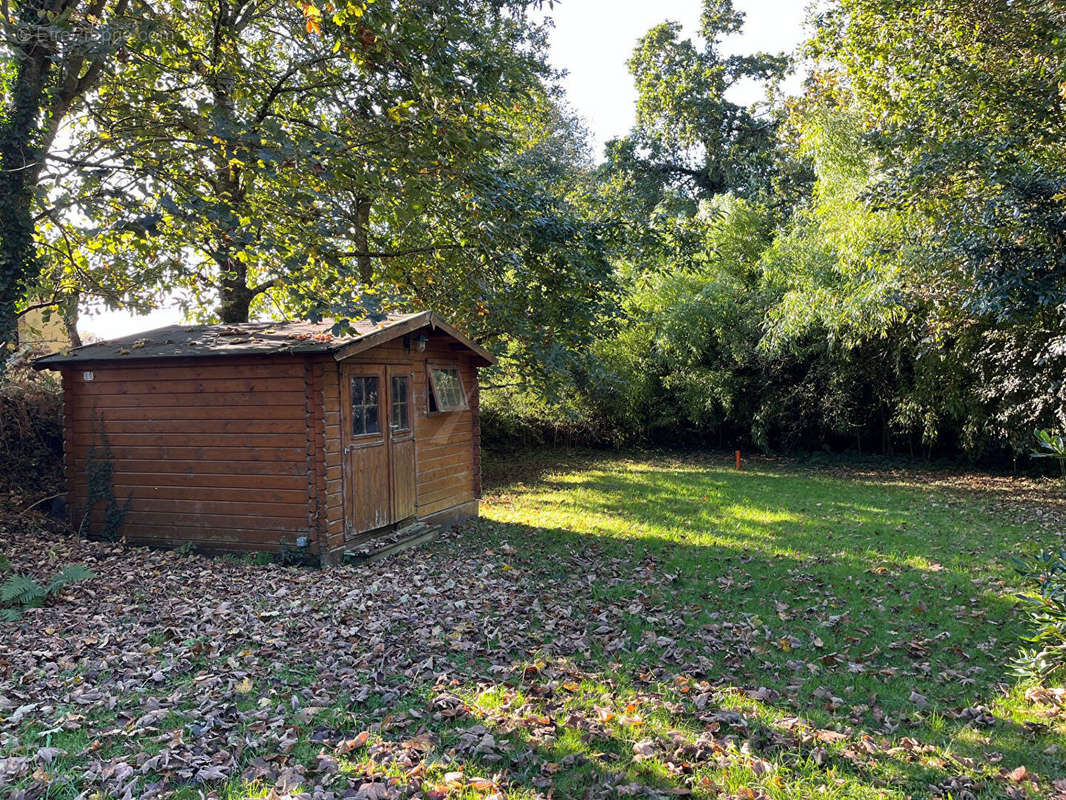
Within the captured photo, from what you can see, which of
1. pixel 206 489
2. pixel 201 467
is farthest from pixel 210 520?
pixel 201 467

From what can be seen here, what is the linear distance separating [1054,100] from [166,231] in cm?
1202

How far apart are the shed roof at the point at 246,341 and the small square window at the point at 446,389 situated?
75 centimetres

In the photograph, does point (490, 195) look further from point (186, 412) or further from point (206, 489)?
point (206, 489)

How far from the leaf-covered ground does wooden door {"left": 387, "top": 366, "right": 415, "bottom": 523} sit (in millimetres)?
972

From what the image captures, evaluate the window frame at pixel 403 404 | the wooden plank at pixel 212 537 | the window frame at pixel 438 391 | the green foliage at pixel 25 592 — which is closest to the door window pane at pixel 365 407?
the window frame at pixel 403 404

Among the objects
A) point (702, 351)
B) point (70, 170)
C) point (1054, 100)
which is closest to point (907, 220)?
point (1054, 100)

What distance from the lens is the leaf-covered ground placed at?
3457 mm

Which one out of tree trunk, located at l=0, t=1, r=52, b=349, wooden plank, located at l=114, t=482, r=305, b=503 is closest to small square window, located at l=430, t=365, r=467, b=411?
wooden plank, located at l=114, t=482, r=305, b=503

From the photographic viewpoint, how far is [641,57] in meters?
24.4

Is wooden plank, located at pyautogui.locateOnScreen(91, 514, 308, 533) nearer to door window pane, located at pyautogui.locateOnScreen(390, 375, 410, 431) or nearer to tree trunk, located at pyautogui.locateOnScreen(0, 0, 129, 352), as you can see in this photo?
door window pane, located at pyautogui.locateOnScreen(390, 375, 410, 431)

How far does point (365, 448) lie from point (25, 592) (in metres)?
3.72

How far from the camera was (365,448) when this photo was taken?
28.3ft

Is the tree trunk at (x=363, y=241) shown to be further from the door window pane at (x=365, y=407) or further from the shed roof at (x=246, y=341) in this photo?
the door window pane at (x=365, y=407)

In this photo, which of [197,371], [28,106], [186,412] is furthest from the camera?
[186,412]
